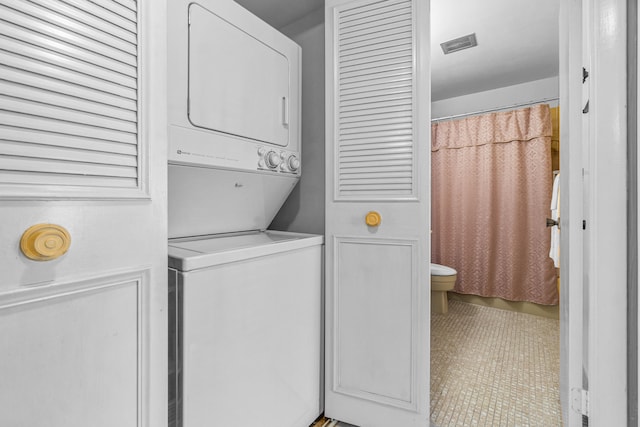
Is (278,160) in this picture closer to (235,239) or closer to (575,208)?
(235,239)

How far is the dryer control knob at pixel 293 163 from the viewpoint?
1.68 m

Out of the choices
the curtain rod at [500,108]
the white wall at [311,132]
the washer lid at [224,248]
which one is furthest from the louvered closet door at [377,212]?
Result: the curtain rod at [500,108]

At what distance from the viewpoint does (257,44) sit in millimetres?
1489

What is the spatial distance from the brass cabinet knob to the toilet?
1.80 metres

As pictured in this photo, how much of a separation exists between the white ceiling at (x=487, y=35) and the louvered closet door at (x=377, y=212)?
508 mm

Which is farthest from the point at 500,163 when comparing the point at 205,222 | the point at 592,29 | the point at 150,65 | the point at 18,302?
the point at 18,302

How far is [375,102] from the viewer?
62.2 inches

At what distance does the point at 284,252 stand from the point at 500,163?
2.81 m

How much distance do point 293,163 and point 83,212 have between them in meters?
1.05

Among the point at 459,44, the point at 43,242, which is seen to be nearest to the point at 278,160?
the point at 43,242

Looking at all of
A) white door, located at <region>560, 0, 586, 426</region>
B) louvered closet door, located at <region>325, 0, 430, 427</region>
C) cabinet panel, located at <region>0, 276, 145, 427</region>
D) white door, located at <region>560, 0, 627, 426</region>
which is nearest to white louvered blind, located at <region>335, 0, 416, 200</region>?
louvered closet door, located at <region>325, 0, 430, 427</region>

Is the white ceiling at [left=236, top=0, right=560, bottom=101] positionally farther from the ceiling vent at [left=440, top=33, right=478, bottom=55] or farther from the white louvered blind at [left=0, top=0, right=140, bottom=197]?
the white louvered blind at [left=0, top=0, right=140, bottom=197]

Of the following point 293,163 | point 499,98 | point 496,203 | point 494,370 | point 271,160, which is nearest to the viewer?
point 271,160

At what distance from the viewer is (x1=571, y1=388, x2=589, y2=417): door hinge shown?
1.00m
